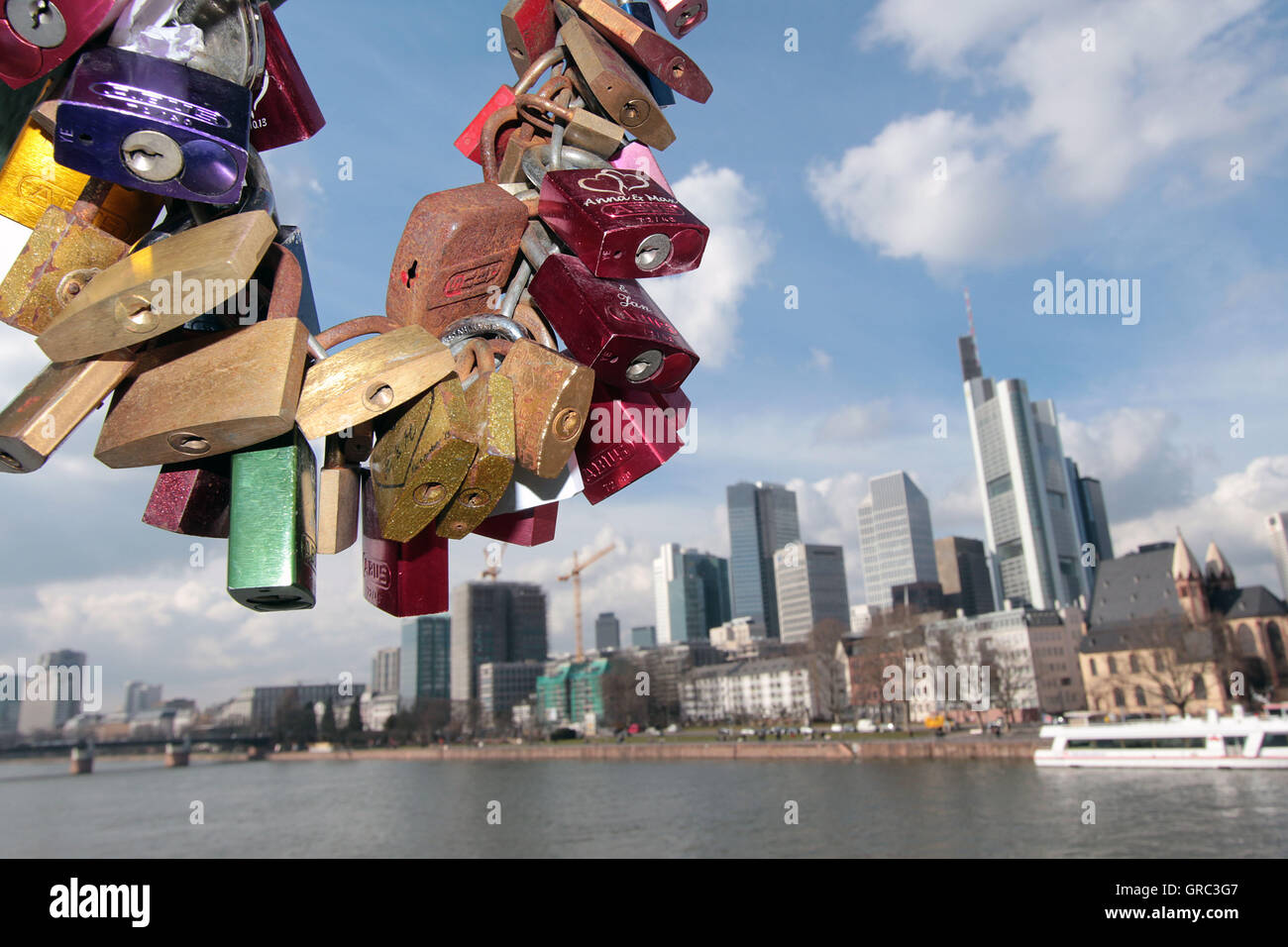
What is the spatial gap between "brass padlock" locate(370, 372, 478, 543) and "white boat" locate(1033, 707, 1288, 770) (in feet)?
121

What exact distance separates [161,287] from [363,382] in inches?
7.2

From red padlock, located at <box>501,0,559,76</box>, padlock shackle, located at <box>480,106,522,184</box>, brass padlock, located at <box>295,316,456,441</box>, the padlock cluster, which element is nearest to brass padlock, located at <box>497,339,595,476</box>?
the padlock cluster

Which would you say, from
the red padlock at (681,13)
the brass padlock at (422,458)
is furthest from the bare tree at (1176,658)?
the brass padlock at (422,458)

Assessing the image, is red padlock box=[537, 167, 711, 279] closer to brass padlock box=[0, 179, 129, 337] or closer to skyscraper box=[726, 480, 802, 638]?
brass padlock box=[0, 179, 129, 337]

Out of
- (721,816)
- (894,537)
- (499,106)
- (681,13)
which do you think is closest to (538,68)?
(499,106)

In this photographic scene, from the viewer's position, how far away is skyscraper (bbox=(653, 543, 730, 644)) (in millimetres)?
168125

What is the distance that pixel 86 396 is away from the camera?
0.79 m

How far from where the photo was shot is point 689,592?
556 ft

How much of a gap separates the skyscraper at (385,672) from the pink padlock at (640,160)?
16567cm

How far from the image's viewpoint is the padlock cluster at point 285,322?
723mm
